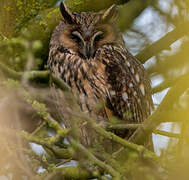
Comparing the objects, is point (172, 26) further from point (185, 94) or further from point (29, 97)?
point (29, 97)

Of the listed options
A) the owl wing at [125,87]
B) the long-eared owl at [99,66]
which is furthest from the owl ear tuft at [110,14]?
the owl wing at [125,87]

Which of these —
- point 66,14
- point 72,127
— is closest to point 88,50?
point 66,14

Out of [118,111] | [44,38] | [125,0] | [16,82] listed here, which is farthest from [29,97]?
[125,0]

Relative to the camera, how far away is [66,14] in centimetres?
289

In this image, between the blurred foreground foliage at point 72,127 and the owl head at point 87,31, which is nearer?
the blurred foreground foliage at point 72,127

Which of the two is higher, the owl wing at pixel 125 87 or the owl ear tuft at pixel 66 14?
the owl ear tuft at pixel 66 14

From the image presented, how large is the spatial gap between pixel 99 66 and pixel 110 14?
0.44m

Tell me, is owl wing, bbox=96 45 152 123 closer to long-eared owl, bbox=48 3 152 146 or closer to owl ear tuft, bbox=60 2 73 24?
long-eared owl, bbox=48 3 152 146

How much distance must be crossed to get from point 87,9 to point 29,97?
1.67 m

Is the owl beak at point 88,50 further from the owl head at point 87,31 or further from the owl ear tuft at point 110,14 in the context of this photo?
the owl ear tuft at point 110,14

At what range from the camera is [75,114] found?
1.66 meters

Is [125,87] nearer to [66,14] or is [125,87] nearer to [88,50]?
[88,50]

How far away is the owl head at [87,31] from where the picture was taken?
2822mm

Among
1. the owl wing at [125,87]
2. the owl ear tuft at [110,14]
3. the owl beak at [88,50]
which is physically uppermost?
the owl ear tuft at [110,14]
